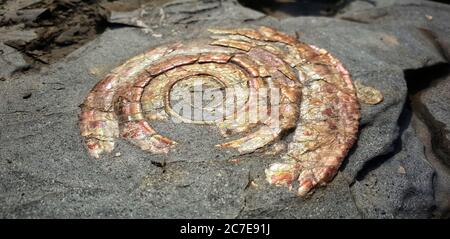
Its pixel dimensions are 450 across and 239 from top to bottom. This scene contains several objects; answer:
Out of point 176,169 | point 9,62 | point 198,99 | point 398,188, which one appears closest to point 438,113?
point 398,188

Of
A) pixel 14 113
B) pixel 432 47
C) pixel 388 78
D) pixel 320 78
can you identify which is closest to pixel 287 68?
pixel 320 78

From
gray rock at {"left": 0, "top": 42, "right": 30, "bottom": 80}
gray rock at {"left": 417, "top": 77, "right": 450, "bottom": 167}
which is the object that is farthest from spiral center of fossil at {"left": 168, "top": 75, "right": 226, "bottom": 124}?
gray rock at {"left": 417, "top": 77, "right": 450, "bottom": 167}

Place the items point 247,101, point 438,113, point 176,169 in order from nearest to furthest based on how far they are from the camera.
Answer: point 176,169, point 247,101, point 438,113

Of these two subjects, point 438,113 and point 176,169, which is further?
point 438,113

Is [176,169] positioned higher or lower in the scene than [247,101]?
lower

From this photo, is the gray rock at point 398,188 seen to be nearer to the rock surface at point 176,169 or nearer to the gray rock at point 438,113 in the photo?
the rock surface at point 176,169

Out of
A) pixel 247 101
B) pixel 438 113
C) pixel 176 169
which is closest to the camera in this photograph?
pixel 176 169

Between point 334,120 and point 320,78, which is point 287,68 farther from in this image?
point 334,120

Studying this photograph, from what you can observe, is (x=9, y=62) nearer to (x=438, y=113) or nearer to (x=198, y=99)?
(x=198, y=99)

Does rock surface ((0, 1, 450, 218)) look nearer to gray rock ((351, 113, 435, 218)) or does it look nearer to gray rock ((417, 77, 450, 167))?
gray rock ((351, 113, 435, 218))
